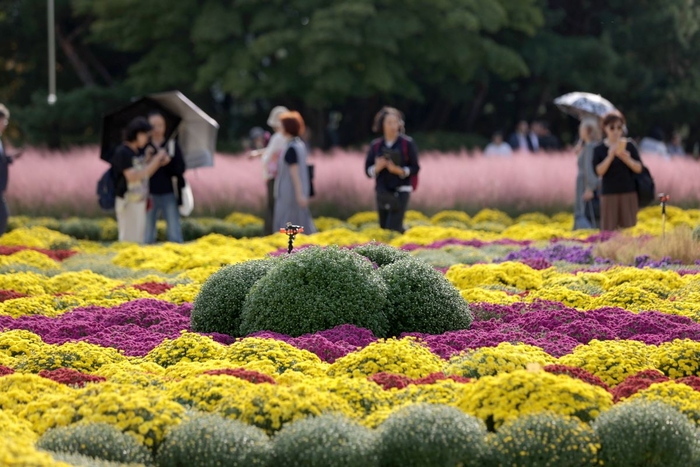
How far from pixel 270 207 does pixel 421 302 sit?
911cm

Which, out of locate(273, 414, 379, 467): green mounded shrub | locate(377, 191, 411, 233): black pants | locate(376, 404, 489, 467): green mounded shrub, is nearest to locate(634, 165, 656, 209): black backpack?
locate(377, 191, 411, 233): black pants

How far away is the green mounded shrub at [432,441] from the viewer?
5230mm

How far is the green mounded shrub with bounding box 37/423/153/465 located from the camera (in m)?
5.18

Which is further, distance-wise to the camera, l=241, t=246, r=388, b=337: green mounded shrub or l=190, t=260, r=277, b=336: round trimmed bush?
l=190, t=260, r=277, b=336: round trimmed bush

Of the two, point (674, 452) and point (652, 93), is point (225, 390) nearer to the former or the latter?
point (674, 452)

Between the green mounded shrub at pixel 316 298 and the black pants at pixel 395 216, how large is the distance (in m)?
7.87

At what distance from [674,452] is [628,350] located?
1663mm

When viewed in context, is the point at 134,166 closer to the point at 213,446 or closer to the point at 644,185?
the point at 644,185

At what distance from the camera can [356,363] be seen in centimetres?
676

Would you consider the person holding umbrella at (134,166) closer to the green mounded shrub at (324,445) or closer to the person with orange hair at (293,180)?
the person with orange hair at (293,180)

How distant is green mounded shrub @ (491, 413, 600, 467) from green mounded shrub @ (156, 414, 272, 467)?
957 mm

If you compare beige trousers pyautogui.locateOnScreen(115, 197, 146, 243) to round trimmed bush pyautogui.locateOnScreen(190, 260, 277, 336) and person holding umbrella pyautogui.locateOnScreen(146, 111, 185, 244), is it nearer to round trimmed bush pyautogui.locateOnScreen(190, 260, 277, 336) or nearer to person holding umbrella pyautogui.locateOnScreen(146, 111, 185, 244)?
person holding umbrella pyautogui.locateOnScreen(146, 111, 185, 244)

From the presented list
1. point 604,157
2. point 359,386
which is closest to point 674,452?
point 359,386

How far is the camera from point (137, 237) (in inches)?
607
